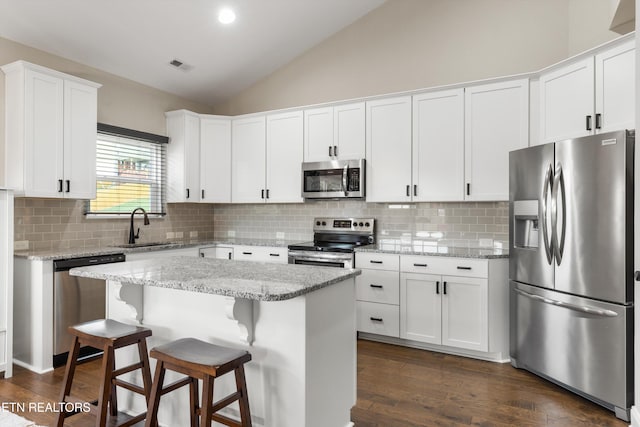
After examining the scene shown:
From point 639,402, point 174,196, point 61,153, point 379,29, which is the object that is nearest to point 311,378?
point 639,402

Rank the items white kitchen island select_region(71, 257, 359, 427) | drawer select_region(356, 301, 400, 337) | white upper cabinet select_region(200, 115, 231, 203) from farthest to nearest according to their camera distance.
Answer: white upper cabinet select_region(200, 115, 231, 203)
drawer select_region(356, 301, 400, 337)
white kitchen island select_region(71, 257, 359, 427)

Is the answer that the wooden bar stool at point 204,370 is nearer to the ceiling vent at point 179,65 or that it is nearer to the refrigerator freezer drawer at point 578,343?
the refrigerator freezer drawer at point 578,343

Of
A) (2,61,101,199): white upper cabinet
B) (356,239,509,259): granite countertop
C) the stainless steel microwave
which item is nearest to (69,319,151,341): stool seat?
(2,61,101,199): white upper cabinet

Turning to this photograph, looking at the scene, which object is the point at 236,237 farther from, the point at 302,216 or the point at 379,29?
the point at 379,29

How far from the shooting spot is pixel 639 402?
224 centimetres

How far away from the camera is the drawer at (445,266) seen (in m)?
3.37

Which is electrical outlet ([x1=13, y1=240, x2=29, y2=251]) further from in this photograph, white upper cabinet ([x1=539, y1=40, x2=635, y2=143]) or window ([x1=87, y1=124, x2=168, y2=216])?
white upper cabinet ([x1=539, y1=40, x2=635, y2=143])

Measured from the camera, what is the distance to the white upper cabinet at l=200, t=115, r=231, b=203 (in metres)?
4.94

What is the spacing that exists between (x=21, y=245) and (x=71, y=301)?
0.76 m

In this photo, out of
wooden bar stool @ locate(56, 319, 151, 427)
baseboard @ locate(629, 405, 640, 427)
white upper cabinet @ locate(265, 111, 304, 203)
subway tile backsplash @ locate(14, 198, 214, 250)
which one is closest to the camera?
wooden bar stool @ locate(56, 319, 151, 427)

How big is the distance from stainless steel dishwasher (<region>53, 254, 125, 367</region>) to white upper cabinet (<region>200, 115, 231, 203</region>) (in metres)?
1.64

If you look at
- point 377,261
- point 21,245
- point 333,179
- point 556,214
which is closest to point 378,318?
point 377,261

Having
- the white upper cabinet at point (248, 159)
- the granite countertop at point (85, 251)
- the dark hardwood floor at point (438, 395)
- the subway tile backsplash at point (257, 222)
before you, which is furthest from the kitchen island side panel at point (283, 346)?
the white upper cabinet at point (248, 159)

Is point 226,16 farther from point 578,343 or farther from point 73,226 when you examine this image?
point 578,343
